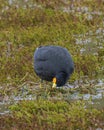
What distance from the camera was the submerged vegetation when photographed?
25.8 ft

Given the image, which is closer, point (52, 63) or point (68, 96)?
point (52, 63)

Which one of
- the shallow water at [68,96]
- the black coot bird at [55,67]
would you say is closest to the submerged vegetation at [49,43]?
the shallow water at [68,96]

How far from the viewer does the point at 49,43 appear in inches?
480

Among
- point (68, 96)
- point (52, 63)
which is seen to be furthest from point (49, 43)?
point (52, 63)

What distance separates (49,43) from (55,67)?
3.43 meters

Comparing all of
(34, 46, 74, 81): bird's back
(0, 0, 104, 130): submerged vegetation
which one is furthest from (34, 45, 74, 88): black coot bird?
(0, 0, 104, 130): submerged vegetation

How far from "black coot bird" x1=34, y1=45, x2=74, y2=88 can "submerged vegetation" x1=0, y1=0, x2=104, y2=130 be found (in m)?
0.31

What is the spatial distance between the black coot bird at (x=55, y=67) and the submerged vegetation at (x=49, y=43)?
31 centimetres

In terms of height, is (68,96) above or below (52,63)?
below

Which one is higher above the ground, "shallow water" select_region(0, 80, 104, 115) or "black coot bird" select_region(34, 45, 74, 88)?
"black coot bird" select_region(34, 45, 74, 88)

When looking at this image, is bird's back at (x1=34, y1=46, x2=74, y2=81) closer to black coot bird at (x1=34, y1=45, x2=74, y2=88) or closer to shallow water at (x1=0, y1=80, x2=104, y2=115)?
black coot bird at (x1=34, y1=45, x2=74, y2=88)

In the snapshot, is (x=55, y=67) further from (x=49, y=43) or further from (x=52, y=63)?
(x=49, y=43)

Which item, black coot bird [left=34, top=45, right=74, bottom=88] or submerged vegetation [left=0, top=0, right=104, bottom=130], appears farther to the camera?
black coot bird [left=34, top=45, right=74, bottom=88]

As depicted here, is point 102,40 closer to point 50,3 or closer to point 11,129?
point 50,3
